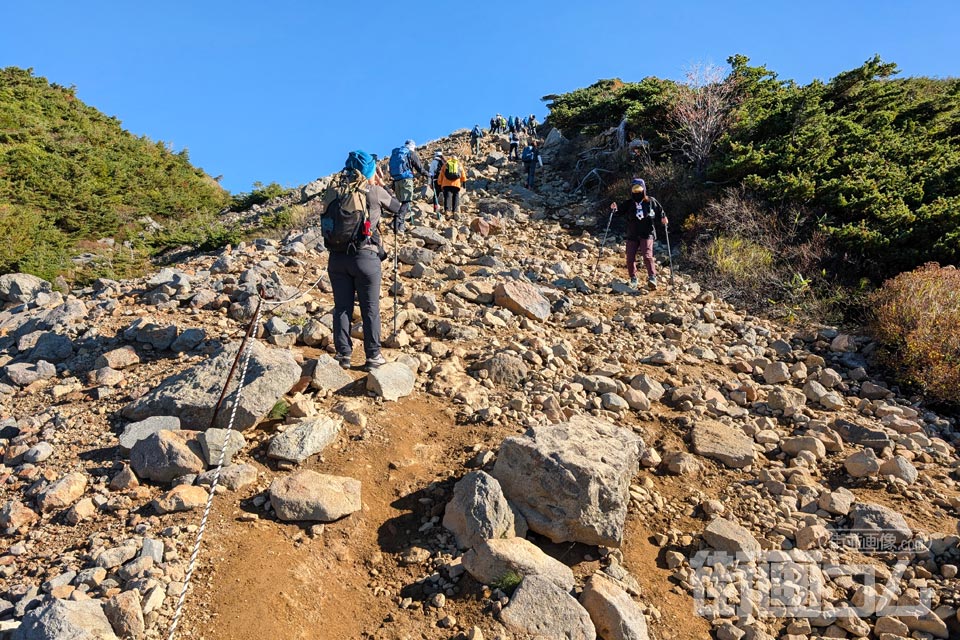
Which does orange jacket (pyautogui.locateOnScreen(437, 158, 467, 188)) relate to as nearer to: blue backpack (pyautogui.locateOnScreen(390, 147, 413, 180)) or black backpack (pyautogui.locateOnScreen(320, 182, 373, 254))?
blue backpack (pyautogui.locateOnScreen(390, 147, 413, 180))

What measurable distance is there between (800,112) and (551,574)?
13.9 m

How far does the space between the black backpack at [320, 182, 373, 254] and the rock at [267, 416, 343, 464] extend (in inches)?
66.3

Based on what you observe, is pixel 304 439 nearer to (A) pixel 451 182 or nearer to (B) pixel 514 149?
(A) pixel 451 182

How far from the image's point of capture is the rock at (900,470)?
4504 millimetres

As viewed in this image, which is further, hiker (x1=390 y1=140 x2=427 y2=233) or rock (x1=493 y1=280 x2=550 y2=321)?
hiker (x1=390 y1=140 x2=427 y2=233)

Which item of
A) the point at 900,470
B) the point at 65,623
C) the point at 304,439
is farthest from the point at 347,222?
the point at 900,470

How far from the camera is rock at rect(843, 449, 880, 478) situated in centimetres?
453

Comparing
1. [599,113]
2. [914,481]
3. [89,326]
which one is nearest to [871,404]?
[914,481]

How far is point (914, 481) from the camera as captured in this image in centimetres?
454

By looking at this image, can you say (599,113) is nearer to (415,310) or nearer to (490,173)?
(490,173)

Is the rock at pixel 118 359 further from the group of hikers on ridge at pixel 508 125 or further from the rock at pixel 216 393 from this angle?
the group of hikers on ridge at pixel 508 125

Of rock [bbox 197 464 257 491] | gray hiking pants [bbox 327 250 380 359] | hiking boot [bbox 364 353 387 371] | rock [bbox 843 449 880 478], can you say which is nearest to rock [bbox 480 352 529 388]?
hiking boot [bbox 364 353 387 371]

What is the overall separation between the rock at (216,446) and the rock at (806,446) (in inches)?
192

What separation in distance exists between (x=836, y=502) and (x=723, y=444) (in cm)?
93
